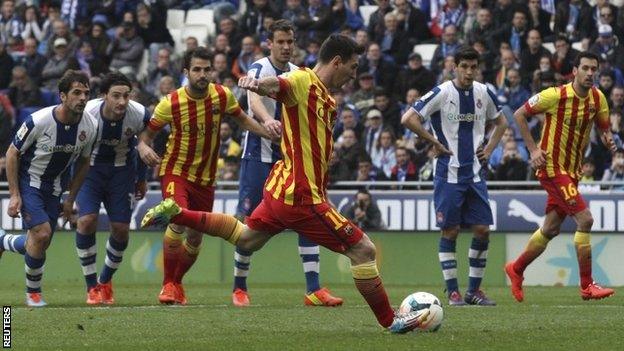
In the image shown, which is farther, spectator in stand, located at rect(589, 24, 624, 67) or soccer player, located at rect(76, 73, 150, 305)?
spectator in stand, located at rect(589, 24, 624, 67)

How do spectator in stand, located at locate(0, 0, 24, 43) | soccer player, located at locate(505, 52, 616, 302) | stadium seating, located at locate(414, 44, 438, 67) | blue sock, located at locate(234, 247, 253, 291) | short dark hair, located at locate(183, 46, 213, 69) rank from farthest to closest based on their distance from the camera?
1. spectator in stand, located at locate(0, 0, 24, 43)
2. stadium seating, located at locate(414, 44, 438, 67)
3. soccer player, located at locate(505, 52, 616, 302)
4. blue sock, located at locate(234, 247, 253, 291)
5. short dark hair, located at locate(183, 46, 213, 69)

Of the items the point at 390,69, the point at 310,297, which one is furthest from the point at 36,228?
the point at 390,69

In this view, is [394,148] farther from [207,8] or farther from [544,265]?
[207,8]

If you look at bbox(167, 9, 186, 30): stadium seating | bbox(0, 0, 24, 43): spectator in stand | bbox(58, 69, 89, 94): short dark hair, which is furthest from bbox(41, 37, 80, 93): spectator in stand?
bbox(58, 69, 89, 94): short dark hair

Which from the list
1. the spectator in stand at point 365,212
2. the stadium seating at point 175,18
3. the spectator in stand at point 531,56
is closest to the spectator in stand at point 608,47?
the spectator in stand at point 531,56

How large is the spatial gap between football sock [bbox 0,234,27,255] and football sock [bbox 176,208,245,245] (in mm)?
3249

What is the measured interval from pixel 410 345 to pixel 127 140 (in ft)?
18.7

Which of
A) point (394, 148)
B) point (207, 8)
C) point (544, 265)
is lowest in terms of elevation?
point (544, 265)

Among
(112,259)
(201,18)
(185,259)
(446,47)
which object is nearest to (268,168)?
(185,259)

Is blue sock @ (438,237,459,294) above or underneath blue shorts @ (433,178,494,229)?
underneath

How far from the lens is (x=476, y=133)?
1600cm

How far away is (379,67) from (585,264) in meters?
10.4

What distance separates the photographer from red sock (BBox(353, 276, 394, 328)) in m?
11.6

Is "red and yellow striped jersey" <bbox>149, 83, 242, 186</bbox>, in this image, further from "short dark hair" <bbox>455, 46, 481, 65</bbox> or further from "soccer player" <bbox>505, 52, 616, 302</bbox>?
"soccer player" <bbox>505, 52, 616, 302</bbox>
